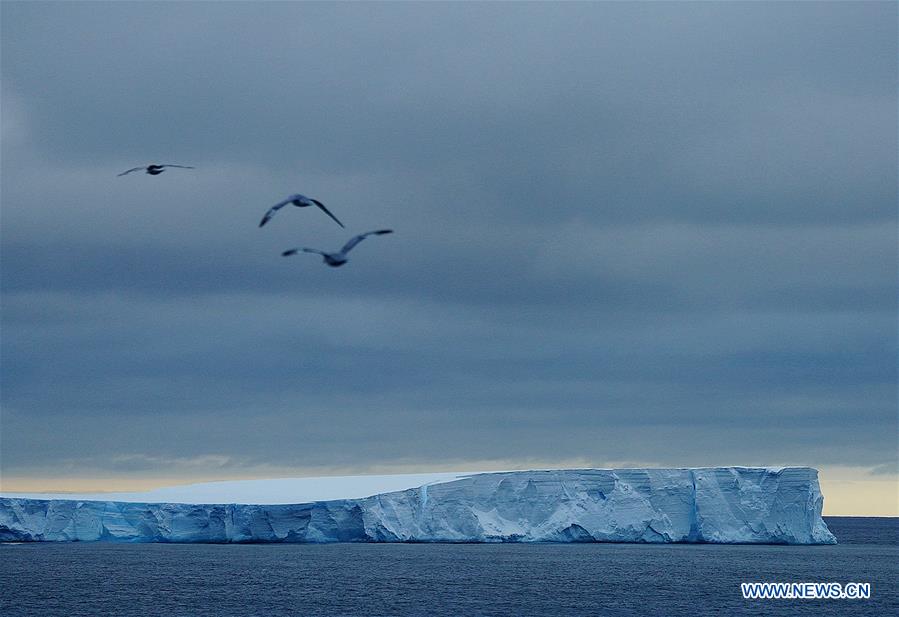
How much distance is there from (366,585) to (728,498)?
18.5 m

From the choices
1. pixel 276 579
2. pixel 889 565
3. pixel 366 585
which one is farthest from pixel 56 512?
pixel 889 565

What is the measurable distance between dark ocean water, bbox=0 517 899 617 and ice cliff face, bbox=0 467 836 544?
1346 millimetres

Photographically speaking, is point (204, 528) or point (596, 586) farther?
point (204, 528)

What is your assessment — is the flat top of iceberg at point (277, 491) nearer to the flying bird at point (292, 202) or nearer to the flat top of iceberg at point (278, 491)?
the flat top of iceberg at point (278, 491)

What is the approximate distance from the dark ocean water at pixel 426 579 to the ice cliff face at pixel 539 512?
4.42 ft

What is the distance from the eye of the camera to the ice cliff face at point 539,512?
59.2m

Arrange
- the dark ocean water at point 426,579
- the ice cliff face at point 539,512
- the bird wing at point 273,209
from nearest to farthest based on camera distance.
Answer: the bird wing at point 273,209
the dark ocean water at point 426,579
the ice cliff face at point 539,512

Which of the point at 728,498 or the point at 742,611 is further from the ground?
the point at 728,498

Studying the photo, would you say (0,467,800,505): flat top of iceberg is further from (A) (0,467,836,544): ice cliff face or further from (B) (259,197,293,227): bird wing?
(B) (259,197,293,227): bird wing

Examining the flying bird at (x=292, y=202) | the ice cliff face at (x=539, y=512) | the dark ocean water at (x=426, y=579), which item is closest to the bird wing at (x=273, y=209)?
the flying bird at (x=292, y=202)

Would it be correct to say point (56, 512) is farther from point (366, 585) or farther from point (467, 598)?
point (467, 598)

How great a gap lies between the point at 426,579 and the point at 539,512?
11.5m

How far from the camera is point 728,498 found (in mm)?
59156

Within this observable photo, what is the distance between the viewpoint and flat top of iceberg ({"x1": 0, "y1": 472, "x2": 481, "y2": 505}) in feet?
211
